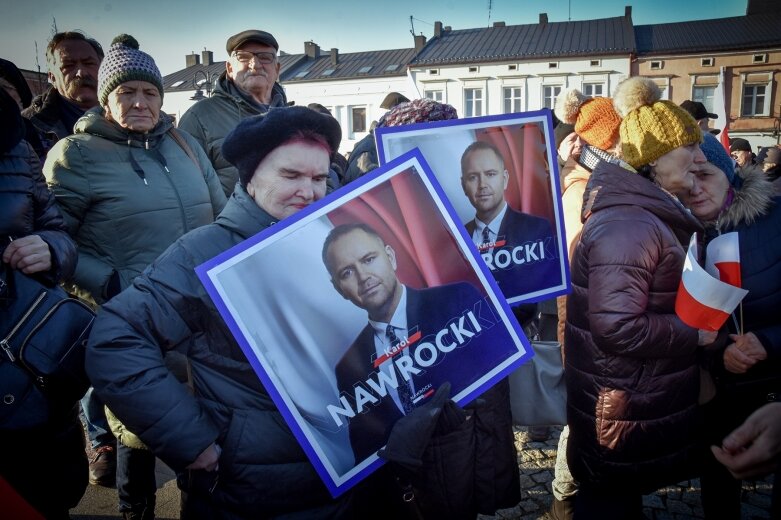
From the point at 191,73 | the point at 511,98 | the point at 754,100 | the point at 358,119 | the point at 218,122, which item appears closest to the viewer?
the point at 218,122

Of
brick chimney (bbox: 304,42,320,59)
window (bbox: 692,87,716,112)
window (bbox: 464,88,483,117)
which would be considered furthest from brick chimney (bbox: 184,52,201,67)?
window (bbox: 692,87,716,112)

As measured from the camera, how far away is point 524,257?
2.07 metres

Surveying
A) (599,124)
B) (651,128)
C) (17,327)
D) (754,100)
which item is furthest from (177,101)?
(651,128)

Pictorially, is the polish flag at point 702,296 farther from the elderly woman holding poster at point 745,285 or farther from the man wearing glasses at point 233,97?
the man wearing glasses at point 233,97

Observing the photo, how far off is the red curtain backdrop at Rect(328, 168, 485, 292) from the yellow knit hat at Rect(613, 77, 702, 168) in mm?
1253

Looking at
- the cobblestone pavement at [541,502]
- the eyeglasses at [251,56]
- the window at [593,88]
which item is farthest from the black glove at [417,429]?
the window at [593,88]

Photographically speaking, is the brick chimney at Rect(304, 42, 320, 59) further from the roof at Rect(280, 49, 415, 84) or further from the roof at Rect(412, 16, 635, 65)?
the roof at Rect(412, 16, 635, 65)

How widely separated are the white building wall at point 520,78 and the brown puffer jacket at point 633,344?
32.4m

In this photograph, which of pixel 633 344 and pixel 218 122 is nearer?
pixel 633 344

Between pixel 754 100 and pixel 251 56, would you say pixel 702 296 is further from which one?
pixel 754 100

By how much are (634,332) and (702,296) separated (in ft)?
0.91

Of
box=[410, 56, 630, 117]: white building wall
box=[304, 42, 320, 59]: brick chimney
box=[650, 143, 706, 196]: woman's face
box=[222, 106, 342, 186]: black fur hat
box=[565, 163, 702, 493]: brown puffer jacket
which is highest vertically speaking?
box=[304, 42, 320, 59]: brick chimney

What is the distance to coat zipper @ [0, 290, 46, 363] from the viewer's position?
5.34 feet

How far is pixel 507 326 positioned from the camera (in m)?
1.58
